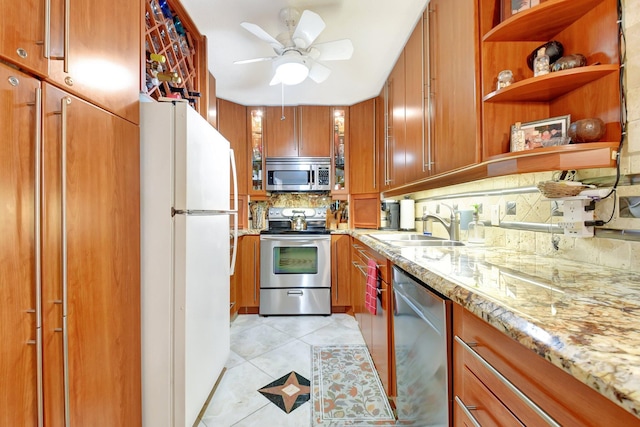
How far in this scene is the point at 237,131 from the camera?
3094 mm

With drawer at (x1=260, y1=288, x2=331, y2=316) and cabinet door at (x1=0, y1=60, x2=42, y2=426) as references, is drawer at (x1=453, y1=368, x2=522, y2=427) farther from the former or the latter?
drawer at (x1=260, y1=288, x2=331, y2=316)

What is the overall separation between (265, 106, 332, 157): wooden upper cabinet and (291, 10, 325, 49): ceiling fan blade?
1.33m

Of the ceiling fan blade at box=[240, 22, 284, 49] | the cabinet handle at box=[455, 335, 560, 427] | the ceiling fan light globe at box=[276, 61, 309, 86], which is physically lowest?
the cabinet handle at box=[455, 335, 560, 427]

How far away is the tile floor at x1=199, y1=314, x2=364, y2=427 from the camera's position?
147cm

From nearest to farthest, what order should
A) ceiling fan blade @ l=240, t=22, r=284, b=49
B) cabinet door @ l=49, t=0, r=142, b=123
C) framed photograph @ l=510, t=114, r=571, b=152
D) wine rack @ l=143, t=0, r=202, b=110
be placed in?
cabinet door @ l=49, t=0, r=142, b=123
framed photograph @ l=510, t=114, r=571, b=152
wine rack @ l=143, t=0, r=202, b=110
ceiling fan blade @ l=240, t=22, r=284, b=49

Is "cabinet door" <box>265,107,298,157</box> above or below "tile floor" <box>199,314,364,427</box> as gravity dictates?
above

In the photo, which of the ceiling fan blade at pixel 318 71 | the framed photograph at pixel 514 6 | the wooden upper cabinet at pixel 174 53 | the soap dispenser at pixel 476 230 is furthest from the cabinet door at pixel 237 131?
the framed photograph at pixel 514 6

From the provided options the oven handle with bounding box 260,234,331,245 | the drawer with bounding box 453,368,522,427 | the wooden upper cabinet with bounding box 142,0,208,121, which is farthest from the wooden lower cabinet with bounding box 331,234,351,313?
the drawer with bounding box 453,368,522,427

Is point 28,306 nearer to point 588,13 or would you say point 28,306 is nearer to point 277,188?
point 588,13

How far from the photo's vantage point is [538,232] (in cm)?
122

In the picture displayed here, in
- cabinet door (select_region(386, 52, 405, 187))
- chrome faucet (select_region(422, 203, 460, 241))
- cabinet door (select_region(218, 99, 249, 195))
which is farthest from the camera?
cabinet door (select_region(218, 99, 249, 195))

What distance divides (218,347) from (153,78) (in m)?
1.59

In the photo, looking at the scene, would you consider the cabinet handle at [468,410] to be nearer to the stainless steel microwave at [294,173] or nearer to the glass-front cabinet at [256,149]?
the stainless steel microwave at [294,173]

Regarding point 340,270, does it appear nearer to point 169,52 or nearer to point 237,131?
point 237,131
